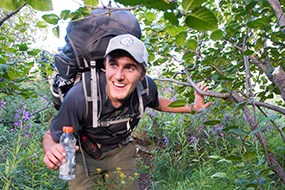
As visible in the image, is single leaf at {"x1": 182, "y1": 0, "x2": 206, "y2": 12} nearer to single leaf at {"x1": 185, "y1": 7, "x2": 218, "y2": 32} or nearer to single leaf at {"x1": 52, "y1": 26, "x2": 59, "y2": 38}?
single leaf at {"x1": 185, "y1": 7, "x2": 218, "y2": 32}

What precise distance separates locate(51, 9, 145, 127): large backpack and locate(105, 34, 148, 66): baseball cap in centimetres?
10

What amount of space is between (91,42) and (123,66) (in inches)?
9.4

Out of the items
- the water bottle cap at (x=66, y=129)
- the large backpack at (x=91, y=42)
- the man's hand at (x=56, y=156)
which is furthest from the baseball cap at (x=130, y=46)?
the man's hand at (x=56, y=156)

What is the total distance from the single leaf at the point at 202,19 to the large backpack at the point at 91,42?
147 centimetres

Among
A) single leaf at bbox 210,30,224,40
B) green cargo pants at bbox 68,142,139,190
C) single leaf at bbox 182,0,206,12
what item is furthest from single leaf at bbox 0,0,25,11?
green cargo pants at bbox 68,142,139,190

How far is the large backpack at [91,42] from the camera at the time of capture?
2010mm

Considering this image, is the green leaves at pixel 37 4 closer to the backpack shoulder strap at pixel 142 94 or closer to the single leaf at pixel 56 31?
the single leaf at pixel 56 31

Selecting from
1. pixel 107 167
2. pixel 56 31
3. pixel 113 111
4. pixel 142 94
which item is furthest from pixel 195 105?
pixel 56 31

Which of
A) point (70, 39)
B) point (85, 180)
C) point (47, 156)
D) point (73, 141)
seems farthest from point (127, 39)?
point (85, 180)

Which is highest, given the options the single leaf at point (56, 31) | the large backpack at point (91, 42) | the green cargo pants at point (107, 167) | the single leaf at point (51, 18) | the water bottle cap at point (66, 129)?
the single leaf at point (51, 18)

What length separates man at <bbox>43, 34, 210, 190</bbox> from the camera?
1.98m

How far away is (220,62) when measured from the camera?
163 centimetres

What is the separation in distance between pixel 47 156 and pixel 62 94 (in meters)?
0.70

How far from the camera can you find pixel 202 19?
1.77 feet
